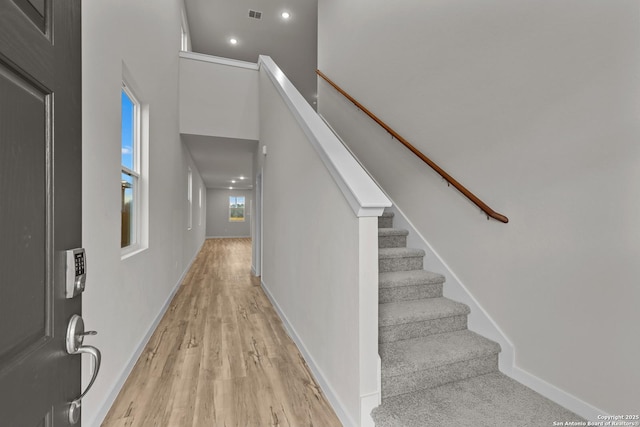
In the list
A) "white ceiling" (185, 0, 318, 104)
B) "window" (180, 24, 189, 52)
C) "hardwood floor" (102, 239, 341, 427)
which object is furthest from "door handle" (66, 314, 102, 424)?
"white ceiling" (185, 0, 318, 104)

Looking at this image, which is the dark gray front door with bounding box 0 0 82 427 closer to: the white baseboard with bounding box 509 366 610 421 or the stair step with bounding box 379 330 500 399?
the stair step with bounding box 379 330 500 399

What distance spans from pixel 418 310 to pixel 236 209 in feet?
43.0

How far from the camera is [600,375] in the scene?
140cm

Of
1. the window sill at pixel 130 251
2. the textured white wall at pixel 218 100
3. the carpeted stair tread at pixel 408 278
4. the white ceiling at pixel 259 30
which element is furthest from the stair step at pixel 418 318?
the white ceiling at pixel 259 30

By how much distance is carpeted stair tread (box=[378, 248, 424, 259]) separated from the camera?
237 centimetres

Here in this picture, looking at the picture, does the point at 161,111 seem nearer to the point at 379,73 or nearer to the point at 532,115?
the point at 379,73

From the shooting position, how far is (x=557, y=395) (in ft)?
5.10

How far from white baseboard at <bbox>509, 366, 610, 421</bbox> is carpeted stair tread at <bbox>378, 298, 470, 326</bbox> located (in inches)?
18.0

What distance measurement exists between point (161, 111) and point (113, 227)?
5.86ft

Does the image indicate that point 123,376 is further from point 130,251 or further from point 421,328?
point 421,328

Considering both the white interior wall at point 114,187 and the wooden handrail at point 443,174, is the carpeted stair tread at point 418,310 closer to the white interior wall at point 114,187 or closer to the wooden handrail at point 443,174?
the wooden handrail at point 443,174

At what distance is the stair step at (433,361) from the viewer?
5.24 ft

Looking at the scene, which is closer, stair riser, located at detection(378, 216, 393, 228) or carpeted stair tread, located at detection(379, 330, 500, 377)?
carpeted stair tread, located at detection(379, 330, 500, 377)

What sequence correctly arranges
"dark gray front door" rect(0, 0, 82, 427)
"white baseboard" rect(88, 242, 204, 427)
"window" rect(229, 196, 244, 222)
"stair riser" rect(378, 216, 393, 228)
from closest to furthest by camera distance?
"dark gray front door" rect(0, 0, 82, 427)
"white baseboard" rect(88, 242, 204, 427)
"stair riser" rect(378, 216, 393, 228)
"window" rect(229, 196, 244, 222)
